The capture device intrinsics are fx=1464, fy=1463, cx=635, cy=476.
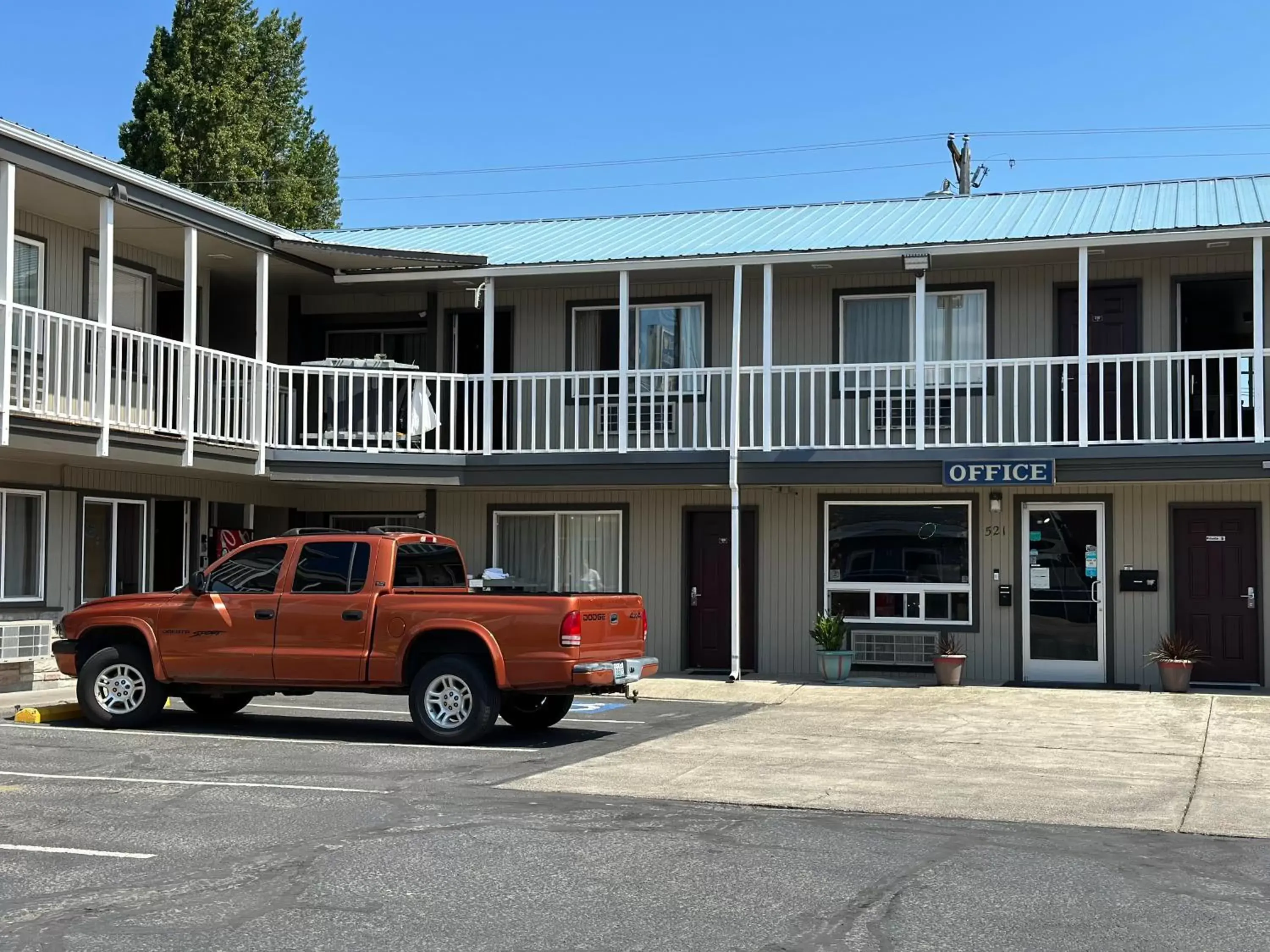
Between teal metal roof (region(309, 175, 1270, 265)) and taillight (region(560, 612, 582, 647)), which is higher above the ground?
teal metal roof (region(309, 175, 1270, 265))

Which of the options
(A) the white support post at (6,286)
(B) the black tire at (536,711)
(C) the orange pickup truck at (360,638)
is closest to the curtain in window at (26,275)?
(A) the white support post at (6,286)

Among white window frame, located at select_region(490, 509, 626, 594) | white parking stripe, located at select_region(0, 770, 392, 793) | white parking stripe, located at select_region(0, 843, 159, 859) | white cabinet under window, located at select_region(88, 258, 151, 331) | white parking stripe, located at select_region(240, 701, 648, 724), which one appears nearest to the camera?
white parking stripe, located at select_region(0, 843, 159, 859)

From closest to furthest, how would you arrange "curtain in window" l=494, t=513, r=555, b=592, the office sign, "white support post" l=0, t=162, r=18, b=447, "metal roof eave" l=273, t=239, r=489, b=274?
"white support post" l=0, t=162, r=18, b=447, the office sign, "metal roof eave" l=273, t=239, r=489, b=274, "curtain in window" l=494, t=513, r=555, b=592

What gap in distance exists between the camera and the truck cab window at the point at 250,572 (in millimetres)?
12945

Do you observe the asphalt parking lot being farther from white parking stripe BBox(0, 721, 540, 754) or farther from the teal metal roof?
the teal metal roof

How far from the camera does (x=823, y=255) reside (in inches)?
705

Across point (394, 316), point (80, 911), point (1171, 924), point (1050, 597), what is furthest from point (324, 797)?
point (394, 316)

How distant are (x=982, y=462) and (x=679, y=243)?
208 inches

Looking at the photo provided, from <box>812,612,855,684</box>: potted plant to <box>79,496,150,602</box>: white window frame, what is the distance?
8.67 m

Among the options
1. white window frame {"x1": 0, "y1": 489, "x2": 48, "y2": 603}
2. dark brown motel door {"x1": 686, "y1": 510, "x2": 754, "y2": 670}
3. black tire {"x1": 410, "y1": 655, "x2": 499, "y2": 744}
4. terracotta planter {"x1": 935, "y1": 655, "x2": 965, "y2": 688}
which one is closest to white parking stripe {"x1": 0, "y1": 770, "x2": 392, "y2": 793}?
black tire {"x1": 410, "y1": 655, "x2": 499, "y2": 744}

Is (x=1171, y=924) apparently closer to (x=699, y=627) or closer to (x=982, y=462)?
(x=982, y=462)

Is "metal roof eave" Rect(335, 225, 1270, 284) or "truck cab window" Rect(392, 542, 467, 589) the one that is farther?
"metal roof eave" Rect(335, 225, 1270, 284)

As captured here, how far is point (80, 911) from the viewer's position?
260 inches

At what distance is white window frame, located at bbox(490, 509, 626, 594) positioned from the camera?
20109 millimetres
